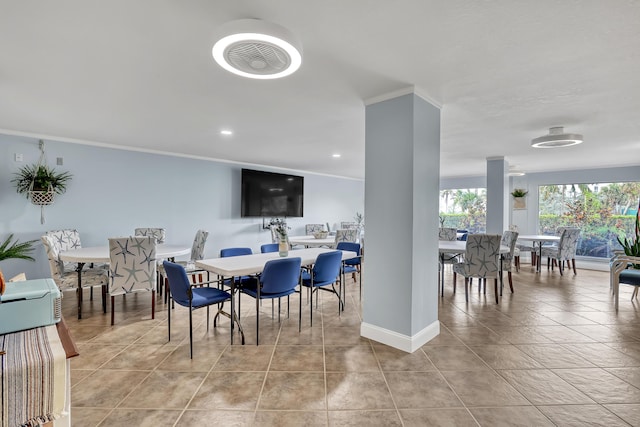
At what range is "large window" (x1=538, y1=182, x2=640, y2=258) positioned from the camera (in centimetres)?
684

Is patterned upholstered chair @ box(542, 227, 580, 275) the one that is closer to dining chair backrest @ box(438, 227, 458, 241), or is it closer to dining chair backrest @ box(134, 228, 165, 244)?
dining chair backrest @ box(438, 227, 458, 241)

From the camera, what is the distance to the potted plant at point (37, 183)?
4.08 meters

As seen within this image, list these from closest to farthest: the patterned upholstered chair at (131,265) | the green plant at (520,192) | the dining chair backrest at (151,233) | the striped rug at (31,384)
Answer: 1. the striped rug at (31,384)
2. the patterned upholstered chair at (131,265)
3. the dining chair backrest at (151,233)
4. the green plant at (520,192)

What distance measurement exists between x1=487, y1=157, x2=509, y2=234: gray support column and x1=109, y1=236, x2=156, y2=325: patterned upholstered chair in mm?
5717

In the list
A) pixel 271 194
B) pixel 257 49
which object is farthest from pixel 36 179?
pixel 257 49

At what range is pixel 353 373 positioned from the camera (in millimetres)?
2287

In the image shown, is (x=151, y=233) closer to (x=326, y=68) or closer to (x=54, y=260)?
(x=54, y=260)

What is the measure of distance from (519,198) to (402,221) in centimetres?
702

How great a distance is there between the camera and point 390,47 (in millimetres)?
2006

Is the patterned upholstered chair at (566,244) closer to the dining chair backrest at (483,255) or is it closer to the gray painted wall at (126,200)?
the dining chair backrest at (483,255)

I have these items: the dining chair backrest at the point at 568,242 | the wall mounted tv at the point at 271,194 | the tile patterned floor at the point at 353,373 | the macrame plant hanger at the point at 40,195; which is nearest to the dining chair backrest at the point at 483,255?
the tile patterned floor at the point at 353,373

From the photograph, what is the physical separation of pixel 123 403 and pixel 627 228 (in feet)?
31.3

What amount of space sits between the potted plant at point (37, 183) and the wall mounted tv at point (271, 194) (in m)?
3.13

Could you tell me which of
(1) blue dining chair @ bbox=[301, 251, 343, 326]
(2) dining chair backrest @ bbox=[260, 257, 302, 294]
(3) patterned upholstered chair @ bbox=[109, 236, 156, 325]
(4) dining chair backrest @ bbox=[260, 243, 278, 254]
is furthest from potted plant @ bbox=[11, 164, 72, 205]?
(1) blue dining chair @ bbox=[301, 251, 343, 326]
